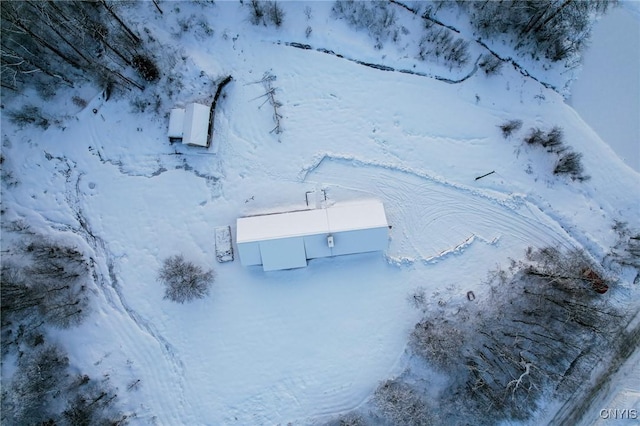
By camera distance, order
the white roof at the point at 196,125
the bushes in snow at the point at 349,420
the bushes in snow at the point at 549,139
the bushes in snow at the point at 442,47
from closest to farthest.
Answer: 1. the bushes in snow at the point at 349,420
2. the white roof at the point at 196,125
3. the bushes in snow at the point at 549,139
4. the bushes in snow at the point at 442,47

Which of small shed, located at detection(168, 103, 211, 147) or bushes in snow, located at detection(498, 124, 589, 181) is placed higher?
small shed, located at detection(168, 103, 211, 147)

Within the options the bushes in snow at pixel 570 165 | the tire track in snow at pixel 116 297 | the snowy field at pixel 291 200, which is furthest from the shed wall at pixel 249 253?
the bushes in snow at pixel 570 165

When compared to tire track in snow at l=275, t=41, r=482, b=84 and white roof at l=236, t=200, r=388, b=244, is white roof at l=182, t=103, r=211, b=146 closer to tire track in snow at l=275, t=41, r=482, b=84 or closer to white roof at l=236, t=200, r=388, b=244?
white roof at l=236, t=200, r=388, b=244

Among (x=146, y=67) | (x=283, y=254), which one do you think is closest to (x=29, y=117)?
(x=146, y=67)

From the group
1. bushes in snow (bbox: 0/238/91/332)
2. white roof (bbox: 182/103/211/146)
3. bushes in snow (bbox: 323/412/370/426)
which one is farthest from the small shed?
bushes in snow (bbox: 323/412/370/426)

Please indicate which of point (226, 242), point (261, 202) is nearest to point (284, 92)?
point (261, 202)

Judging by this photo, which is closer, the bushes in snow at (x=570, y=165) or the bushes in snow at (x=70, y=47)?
the bushes in snow at (x=70, y=47)

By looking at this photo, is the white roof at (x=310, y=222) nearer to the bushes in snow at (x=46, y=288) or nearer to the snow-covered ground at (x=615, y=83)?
the bushes in snow at (x=46, y=288)

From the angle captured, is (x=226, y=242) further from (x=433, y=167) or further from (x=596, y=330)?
(x=596, y=330)
